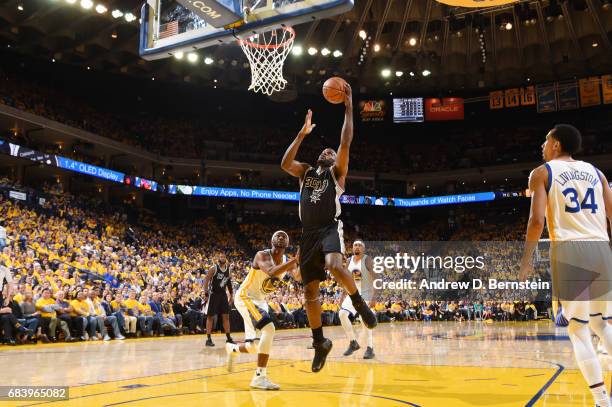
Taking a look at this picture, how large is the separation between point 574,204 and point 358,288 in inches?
261

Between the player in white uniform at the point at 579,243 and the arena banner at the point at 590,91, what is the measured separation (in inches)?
1245

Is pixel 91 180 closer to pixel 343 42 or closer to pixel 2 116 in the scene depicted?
pixel 2 116

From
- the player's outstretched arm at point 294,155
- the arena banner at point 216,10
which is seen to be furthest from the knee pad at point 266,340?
the arena banner at point 216,10

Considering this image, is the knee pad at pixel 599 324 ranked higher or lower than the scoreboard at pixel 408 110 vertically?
lower

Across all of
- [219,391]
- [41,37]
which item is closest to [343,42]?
[41,37]

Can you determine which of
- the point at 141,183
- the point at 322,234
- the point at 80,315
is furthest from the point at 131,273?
the point at 322,234

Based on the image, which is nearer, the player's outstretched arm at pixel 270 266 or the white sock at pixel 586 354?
the white sock at pixel 586 354

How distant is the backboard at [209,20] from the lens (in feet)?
27.3

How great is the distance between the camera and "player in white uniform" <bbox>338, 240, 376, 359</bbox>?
919 cm

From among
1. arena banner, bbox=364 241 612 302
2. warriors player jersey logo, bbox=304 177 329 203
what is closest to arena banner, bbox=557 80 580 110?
arena banner, bbox=364 241 612 302

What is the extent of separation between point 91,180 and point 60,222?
876cm

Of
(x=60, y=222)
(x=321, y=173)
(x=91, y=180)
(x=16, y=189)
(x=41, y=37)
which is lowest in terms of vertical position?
(x=321, y=173)

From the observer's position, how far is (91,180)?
99.6ft

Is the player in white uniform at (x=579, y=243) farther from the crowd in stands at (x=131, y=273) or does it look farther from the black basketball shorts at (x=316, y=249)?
the crowd in stands at (x=131, y=273)
